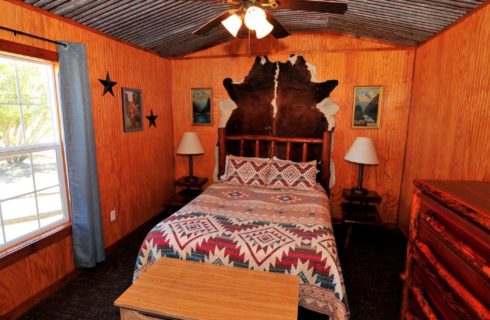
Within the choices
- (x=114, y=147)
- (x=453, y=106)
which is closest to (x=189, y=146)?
(x=114, y=147)

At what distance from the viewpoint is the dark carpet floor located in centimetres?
205

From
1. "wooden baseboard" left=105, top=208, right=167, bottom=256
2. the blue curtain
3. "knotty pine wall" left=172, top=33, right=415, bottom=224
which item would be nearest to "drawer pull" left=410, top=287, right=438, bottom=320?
"knotty pine wall" left=172, top=33, right=415, bottom=224

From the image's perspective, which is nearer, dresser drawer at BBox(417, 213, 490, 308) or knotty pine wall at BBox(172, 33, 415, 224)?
dresser drawer at BBox(417, 213, 490, 308)

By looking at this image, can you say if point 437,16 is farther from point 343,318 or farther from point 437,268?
point 343,318

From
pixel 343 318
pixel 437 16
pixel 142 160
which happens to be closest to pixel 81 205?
pixel 142 160

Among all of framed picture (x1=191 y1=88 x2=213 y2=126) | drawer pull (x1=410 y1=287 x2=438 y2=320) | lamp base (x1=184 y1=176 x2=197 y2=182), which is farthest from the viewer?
framed picture (x1=191 y1=88 x2=213 y2=126)

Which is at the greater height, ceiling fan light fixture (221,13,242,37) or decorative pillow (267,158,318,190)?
ceiling fan light fixture (221,13,242,37)

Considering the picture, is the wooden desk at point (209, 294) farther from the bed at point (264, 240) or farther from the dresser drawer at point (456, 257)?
the dresser drawer at point (456, 257)

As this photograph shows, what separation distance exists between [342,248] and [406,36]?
2.42 m

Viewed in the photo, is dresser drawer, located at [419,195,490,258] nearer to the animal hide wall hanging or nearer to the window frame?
the animal hide wall hanging

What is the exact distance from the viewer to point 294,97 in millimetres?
3621

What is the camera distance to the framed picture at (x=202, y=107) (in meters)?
3.93

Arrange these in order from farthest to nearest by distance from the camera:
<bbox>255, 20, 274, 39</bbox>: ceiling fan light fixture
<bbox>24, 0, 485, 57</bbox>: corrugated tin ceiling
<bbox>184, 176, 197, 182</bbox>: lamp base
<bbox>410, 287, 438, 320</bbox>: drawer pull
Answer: <bbox>184, 176, 197, 182</bbox>: lamp base → <bbox>24, 0, 485, 57</bbox>: corrugated tin ceiling → <bbox>255, 20, 274, 39</bbox>: ceiling fan light fixture → <bbox>410, 287, 438, 320</bbox>: drawer pull

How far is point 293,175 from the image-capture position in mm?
3264
